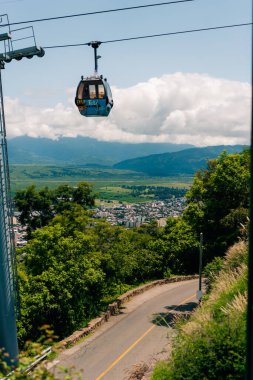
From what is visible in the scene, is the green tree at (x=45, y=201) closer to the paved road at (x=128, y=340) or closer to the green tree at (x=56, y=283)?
the paved road at (x=128, y=340)

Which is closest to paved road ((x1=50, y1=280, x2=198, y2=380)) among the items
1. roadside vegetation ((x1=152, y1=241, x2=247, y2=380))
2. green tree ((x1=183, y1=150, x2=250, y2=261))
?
roadside vegetation ((x1=152, y1=241, x2=247, y2=380))

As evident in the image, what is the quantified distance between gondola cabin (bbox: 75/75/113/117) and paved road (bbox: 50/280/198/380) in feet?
25.8

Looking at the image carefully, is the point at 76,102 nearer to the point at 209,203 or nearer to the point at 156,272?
the point at 209,203

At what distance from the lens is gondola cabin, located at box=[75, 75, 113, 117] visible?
49.9ft

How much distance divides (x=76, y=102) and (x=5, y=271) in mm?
6777

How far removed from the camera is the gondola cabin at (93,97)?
49.9 ft

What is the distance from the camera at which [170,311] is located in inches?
942

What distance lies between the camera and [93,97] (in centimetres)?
1537

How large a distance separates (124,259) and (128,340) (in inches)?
257

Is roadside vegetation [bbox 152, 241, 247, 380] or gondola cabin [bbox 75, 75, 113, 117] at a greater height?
gondola cabin [bbox 75, 75, 113, 117]

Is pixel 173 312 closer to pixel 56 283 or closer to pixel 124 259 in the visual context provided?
pixel 124 259

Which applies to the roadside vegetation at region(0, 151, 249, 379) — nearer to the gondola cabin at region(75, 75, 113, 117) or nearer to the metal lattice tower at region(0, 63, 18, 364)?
the metal lattice tower at region(0, 63, 18, 364)

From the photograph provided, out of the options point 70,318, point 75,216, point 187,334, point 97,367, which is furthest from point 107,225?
point 187,334

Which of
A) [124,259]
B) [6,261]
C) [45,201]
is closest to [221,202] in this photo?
[124,259]
